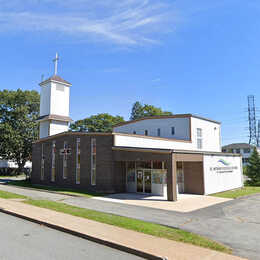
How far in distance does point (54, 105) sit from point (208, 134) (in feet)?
65.3

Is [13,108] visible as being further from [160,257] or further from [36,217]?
[160,257]

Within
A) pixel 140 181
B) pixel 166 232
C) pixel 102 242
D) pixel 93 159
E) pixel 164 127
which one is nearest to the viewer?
pixel 102 242

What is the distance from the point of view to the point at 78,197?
19797mm

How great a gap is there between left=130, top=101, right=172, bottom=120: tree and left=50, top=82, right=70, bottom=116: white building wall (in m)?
32.6

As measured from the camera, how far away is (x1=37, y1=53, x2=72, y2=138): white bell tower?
31641 millimetres

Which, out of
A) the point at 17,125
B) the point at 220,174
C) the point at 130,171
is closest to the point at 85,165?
the point at 130,171

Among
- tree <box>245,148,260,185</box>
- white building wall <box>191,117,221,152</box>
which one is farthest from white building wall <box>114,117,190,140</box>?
tree <box>245,148,260,185</box>

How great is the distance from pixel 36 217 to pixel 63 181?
15526 mm

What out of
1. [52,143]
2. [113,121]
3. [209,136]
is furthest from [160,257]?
[113,121]

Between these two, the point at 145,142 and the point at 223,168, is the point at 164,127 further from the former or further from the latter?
the point at 223,168

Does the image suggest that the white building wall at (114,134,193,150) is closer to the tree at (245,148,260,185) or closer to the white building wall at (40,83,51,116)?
the tree at (245,148,260,185)

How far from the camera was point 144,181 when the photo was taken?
22391 mm

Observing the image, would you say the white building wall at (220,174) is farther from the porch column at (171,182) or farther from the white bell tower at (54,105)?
the white bell tower at (54,105)

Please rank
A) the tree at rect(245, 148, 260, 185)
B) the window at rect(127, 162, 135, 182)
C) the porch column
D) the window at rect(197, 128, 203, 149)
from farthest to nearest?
the tree at rect(245, 148, 260, 185) → the window at rect(197, 128, 203, 149) → the window at rect(127, 162, 135, 182) → the porch column
